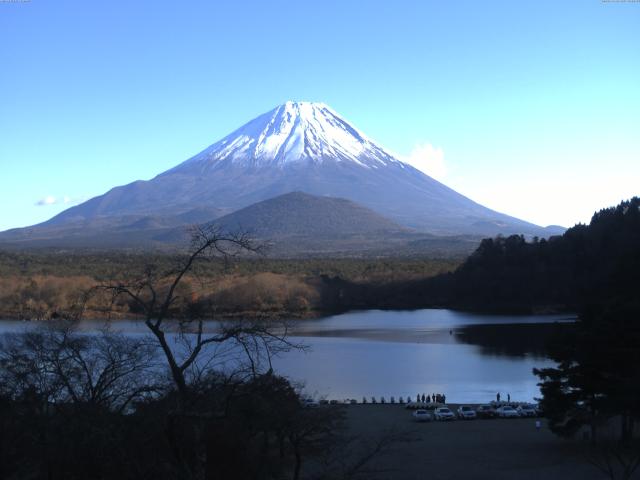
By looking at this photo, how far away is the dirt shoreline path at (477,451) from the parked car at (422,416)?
0.13m

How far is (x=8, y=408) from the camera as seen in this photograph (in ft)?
20.0

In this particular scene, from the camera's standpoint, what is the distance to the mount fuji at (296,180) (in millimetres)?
132500

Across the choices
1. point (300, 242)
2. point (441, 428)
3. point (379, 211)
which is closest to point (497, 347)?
point (441, 428)

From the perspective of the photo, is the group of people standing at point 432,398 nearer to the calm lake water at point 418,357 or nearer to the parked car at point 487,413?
the calm lake water at point 418,357

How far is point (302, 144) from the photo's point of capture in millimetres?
147250

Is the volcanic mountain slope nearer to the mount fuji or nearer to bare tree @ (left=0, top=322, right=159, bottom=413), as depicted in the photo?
the mount fuji

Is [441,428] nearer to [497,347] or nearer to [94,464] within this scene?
[94,464]

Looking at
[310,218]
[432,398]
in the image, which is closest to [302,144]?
[310,218]

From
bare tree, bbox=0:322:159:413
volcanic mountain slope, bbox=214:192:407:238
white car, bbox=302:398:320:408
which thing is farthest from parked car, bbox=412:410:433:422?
volcanic mountain slope, bbox=214:192:407:238

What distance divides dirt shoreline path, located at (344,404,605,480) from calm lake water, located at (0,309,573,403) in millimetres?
1948

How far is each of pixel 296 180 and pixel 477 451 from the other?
12699 centimetres

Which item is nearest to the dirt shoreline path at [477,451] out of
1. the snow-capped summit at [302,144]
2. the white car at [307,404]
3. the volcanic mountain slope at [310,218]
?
the white car at [307,404]

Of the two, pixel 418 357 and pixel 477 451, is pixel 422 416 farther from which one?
pixel 418 357

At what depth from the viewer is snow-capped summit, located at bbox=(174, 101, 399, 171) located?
478ft
